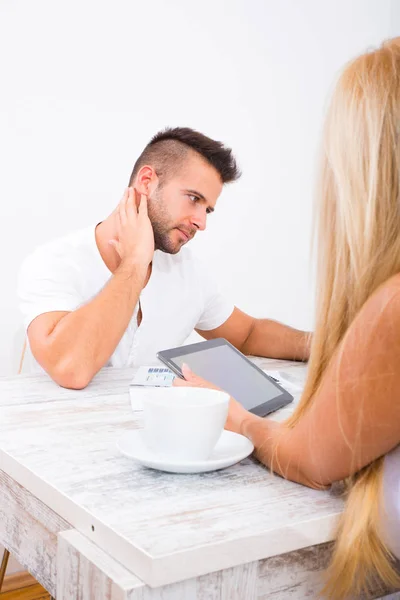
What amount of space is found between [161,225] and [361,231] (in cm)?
121

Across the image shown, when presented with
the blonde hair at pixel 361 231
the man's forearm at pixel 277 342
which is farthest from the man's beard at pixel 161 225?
the blonde hair at pixel 361 231

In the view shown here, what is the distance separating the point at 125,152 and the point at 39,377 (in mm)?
1208

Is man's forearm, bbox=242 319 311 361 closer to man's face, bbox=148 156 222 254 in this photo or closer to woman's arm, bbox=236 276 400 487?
man's face, bbox=148 156 222 254

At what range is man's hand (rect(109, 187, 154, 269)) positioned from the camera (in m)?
1.81

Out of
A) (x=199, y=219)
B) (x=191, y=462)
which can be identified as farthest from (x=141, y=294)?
(x=191, y=462)

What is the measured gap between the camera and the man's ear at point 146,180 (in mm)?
2031

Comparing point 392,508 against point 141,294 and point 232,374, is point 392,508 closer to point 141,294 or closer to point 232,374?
point 232,374

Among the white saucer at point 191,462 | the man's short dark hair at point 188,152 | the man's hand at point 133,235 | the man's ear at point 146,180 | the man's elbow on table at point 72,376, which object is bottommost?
the man's elbow on table at point 72,376

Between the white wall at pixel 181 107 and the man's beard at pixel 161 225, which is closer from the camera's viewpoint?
the man's beard at pixel 161 225

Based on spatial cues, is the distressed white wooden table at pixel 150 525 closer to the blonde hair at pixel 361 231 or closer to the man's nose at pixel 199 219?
the blonde hair at pixel 361 231

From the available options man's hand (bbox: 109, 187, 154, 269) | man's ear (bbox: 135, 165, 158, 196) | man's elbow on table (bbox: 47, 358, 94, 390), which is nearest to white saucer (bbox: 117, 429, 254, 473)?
man's elbow on table (bbox: 47, 358, 94, 390)

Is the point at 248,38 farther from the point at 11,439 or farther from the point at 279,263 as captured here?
the point at 11,439

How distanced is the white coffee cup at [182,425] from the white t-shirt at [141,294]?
85 cm

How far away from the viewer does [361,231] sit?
0.80 metres
